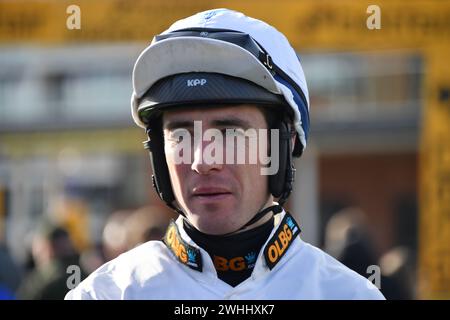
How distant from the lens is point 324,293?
8.48ft

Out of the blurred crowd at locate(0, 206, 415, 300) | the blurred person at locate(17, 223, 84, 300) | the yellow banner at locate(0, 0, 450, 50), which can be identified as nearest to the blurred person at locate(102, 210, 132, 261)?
the blurred crowd at locate(0, 206, 415, 300)

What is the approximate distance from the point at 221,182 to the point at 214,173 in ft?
0.11

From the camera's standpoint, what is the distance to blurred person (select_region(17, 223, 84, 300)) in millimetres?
6067

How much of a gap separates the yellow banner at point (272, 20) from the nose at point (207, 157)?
5.15m

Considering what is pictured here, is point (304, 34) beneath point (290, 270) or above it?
above

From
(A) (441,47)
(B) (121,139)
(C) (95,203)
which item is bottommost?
(C) (95,203)

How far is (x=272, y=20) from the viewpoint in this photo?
8086mm

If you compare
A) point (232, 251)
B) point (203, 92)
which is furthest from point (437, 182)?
point (203, 92)

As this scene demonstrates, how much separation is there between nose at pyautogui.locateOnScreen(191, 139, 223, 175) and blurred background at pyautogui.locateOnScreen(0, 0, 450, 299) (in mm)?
4538

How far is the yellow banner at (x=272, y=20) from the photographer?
778 cm

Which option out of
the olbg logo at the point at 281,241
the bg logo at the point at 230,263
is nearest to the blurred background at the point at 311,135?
the olbg logo at the point at 281,241
